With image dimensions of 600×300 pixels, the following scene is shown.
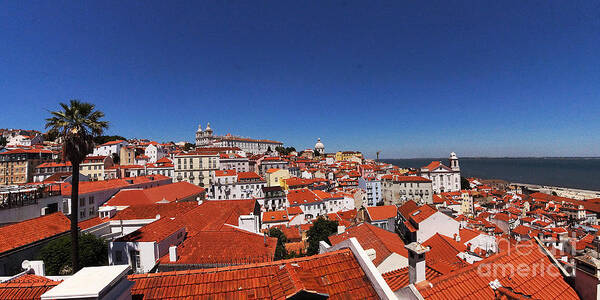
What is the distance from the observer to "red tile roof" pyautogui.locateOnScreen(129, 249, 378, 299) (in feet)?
12.5

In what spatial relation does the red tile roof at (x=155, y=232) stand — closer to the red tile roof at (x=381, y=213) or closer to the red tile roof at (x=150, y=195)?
the red tile roof at (x=150, y=195)

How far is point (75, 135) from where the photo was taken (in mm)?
10211

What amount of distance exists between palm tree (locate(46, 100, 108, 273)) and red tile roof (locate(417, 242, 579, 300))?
1252 centimetres

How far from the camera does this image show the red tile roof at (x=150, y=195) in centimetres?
2450

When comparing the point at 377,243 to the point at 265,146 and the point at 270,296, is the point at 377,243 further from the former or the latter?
the point at 265,146

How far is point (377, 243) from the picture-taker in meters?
14.5

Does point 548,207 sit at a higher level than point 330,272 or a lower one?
lower

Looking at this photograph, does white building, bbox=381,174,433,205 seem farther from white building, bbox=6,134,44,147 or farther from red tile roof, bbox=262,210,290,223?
white building, bbox=6,134,44,147

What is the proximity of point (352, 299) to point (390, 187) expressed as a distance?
2354 inches

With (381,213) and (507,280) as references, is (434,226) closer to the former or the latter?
(381,213)

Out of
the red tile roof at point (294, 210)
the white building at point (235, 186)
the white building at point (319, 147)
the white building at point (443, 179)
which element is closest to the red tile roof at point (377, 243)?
the red tile roof at point (294, 210)

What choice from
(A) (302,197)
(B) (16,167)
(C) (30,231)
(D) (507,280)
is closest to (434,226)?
(D) (507,280)

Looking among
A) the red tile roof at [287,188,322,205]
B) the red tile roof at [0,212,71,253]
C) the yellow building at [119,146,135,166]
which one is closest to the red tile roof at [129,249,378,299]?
the red tile roof at [0,212,71,253]

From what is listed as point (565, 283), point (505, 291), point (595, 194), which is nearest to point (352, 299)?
point (505, 291)
